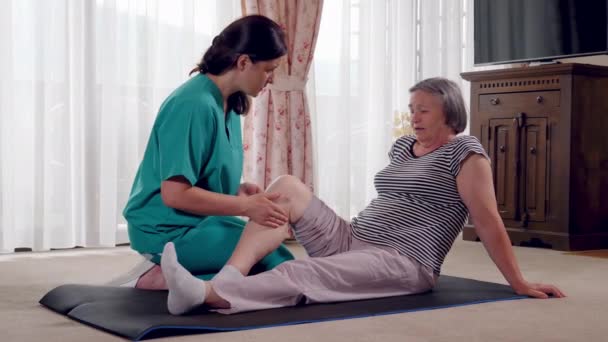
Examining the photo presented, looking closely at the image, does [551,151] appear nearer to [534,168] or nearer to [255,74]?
[534,168]

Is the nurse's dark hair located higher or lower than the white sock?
higher

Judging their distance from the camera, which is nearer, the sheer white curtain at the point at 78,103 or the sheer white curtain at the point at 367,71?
the sheer white curtain at the point at 78,103

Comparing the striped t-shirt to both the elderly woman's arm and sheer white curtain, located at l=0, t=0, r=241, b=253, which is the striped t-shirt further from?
sheer white curtain, located at l=0, t=0, r=241, b=253

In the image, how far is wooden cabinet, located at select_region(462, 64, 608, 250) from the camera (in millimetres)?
3934

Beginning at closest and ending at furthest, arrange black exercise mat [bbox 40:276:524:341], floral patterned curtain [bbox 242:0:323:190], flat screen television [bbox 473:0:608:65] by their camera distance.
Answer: black exercise mat [bbox 40:276:524:341] < flat screen television [bbox 473:0:608:65] < floral patterned curtain [bbox 242:0:323:190]

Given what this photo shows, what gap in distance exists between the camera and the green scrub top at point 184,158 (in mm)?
2285

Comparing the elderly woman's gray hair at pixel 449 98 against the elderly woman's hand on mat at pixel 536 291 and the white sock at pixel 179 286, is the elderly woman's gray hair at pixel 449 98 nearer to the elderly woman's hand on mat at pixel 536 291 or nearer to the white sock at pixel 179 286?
the elderly woman's hand on mat at pixel 536 291

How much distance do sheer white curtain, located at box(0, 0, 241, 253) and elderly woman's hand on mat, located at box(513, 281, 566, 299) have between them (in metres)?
2.02

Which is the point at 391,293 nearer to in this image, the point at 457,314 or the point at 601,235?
the point at 457,314

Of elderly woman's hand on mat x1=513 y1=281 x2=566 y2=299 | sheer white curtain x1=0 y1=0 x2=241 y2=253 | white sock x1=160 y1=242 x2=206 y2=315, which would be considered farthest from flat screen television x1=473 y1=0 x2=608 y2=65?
white sock x1=160 y1=242 x2=206 y2=315

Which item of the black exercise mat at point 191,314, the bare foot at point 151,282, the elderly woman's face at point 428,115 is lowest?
the black exercise mat at point 191,314

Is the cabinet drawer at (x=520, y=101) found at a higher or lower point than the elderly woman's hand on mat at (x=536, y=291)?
higher

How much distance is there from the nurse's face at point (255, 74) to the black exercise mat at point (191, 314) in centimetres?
65

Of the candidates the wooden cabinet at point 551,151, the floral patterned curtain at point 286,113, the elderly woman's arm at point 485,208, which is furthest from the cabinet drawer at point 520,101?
the elderly woman's arm at point 485,208
